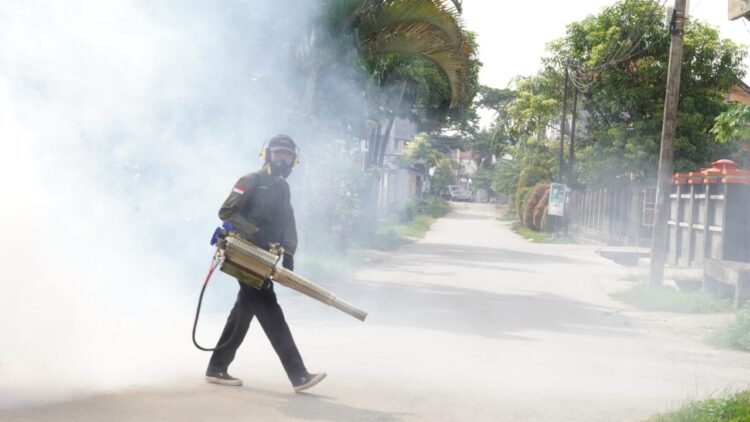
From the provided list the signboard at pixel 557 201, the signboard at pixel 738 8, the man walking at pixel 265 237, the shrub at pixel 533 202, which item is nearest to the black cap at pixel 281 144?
the man walking at pixel 265 237

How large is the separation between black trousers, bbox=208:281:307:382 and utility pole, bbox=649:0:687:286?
1018cm

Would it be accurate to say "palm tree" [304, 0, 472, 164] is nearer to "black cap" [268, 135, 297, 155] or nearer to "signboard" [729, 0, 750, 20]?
"signboard" [729, 0, 750, 20]

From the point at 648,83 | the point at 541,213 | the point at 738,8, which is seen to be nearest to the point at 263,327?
the point at 738,8

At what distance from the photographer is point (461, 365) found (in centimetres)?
870

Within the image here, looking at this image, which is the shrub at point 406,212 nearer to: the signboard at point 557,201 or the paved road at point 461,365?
the signboard at point 557,201

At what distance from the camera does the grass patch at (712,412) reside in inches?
241

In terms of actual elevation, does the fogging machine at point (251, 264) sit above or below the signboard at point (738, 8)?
below

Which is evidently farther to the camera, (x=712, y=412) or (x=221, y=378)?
(x=221, y=378)

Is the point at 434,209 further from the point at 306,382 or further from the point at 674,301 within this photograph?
the point at 306,382

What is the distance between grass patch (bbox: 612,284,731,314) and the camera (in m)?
13.9

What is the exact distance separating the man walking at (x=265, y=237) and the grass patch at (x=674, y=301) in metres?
8.43

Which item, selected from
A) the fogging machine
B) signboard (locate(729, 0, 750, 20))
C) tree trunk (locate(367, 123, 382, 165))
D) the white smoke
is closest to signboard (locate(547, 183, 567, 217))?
tree trunk (locate(367, 123, 382, 165))

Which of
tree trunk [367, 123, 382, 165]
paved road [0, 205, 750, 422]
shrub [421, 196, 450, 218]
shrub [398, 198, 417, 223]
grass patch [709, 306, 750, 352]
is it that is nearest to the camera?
paved road [0, 205, 750, 422]

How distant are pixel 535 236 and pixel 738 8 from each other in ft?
97.5
